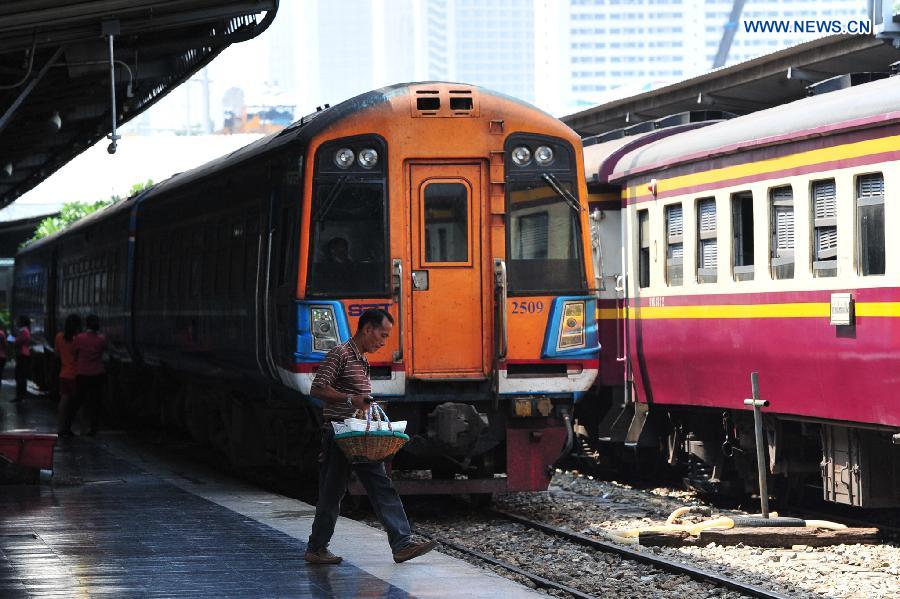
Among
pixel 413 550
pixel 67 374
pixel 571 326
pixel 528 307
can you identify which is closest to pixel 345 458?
pixel 413 550

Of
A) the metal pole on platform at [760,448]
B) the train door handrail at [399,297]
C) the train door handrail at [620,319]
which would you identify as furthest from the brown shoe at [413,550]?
the train door handrail at [620,319]

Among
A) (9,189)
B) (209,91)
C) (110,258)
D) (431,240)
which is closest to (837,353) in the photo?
(431,240)

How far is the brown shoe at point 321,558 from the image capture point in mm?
9109

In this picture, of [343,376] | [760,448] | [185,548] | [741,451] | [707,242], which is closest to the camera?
[343,376]

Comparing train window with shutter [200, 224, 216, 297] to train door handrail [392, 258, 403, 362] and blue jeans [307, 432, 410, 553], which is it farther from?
blue jeans [307, 432, 410, 553]

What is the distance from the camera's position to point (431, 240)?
12.7m

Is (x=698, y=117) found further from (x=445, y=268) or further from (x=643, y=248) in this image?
(x=445, y=268)

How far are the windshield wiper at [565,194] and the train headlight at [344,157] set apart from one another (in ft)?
5.11

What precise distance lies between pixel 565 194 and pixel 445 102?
1223 millimetres

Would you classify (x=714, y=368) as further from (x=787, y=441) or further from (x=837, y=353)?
(x=837, y=353)

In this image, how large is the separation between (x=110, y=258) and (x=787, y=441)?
12.3 m

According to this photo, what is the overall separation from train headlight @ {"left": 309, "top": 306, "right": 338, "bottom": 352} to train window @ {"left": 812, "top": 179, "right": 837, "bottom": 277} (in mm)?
3809

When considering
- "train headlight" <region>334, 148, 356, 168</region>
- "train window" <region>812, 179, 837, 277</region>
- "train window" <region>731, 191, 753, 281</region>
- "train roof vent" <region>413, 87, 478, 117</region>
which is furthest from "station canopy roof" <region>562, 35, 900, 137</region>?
"train headlight" <region>334, 148, 356, 168</region>

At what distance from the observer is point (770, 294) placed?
13.2 metres
